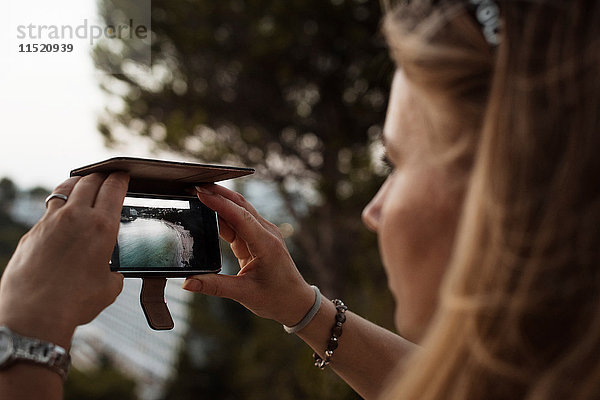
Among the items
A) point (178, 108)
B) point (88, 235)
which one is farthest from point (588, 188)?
point (178, 108)

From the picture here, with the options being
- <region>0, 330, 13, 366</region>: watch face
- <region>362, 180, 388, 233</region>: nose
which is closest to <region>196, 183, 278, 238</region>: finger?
<region>362, 180, 388, 233</region>: nose

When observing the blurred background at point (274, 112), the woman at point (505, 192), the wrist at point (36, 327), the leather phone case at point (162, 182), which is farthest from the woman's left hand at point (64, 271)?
the blurred background at point (274, 112)

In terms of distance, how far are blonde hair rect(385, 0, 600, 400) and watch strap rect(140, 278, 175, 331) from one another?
0.60 meters

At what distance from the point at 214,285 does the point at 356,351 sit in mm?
322

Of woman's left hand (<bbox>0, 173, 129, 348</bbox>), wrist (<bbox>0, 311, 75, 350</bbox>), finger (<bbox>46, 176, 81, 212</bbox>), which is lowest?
wrist (<bbox>0, 311, 75, 350</bbox>)

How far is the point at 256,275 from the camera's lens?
1072 mm

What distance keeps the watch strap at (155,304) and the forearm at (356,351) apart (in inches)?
10.7

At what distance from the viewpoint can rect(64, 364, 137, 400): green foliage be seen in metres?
7.54

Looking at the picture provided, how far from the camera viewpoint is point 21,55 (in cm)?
311

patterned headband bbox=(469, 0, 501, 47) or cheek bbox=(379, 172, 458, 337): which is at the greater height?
patterned headband bbox=(469, 0, 501, 47)

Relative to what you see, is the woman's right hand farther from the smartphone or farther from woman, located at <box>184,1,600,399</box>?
woman, located at <box>184,1,600,399</box>

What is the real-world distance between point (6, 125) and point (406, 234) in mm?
3746

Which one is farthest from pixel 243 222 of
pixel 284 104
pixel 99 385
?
pixel 99 385

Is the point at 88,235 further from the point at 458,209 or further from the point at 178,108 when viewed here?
the point at 178,108
